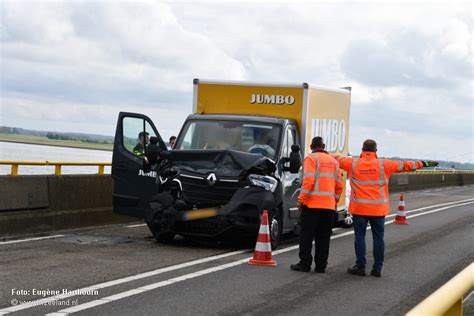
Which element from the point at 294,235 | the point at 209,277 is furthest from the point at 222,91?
the point at 209,277

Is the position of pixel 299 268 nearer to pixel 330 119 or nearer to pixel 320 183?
pixel 320 183

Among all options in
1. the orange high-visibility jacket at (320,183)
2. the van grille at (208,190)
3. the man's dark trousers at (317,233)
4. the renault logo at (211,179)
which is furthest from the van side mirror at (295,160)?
the man's dark trousers at (317,233)

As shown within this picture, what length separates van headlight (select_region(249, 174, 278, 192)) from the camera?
42.2 feet

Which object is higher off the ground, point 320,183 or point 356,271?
point 320,183

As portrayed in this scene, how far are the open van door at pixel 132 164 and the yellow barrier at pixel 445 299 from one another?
9.78 meters

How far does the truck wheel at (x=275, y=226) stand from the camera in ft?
43.0

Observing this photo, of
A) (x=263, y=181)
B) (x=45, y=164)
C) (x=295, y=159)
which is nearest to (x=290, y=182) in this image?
Answer: (x=295, y=159)

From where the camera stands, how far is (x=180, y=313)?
7.71 metres

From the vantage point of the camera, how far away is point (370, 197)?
11.0 metres

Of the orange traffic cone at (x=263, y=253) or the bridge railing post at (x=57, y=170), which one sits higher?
the bridge railing post at (x=57, y=170)

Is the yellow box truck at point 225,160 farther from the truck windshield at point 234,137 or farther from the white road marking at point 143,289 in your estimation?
the white road marking at point 143,289

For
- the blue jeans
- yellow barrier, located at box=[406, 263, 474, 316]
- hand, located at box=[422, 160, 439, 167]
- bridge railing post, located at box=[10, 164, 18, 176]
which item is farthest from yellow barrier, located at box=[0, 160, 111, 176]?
yellow barrier, located at box=[406, 263, 474, 316]

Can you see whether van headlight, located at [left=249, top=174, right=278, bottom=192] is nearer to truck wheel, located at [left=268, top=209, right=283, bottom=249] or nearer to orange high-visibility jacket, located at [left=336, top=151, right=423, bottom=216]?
truck wheel, located at [left=268, top=209, right=283, bottom=249]

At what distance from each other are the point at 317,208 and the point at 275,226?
2.26 meters
